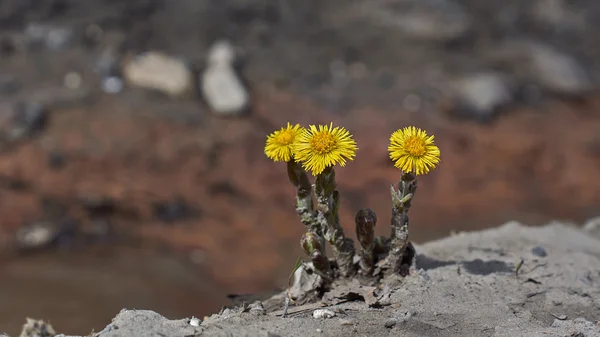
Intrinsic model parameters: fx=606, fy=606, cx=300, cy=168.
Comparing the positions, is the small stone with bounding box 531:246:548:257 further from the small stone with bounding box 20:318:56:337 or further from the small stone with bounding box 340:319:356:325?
the small stone with bounding box 20:318:56:337

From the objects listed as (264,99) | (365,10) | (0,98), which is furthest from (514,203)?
(0,98)

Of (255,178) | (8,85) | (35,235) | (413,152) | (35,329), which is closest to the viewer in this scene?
(413,152)

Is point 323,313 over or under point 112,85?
under

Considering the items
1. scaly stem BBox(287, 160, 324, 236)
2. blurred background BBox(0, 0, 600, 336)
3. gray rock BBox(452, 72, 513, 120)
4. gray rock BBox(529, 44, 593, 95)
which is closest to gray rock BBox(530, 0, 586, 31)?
blurred background BBox(0, 0, 600, 336)

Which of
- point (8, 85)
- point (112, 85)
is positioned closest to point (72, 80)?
point (112, 85)

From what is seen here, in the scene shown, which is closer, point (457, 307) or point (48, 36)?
point (457, 307)

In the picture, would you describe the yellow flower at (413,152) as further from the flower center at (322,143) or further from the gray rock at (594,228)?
the gray rock at (594,228)

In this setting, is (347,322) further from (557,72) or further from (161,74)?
(557,72)
